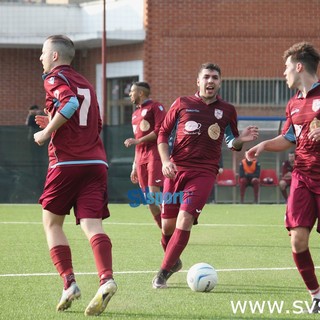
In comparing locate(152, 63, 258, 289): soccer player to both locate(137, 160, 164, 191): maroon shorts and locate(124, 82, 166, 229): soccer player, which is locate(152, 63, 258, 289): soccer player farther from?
locate(137, 160, 164, 191): maroon shorts

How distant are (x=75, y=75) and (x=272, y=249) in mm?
5923

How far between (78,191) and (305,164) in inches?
71.6

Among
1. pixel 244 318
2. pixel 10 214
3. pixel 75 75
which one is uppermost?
pixel 75 75

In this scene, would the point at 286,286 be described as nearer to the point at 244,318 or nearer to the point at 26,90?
the point at 244,318

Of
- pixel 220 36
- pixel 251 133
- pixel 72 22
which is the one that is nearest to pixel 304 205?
pixel 251 133

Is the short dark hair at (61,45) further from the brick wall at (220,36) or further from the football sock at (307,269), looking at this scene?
the brick wall at (220,36)

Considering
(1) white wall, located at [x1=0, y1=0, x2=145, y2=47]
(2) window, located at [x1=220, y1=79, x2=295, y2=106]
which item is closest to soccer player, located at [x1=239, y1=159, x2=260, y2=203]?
(2) window, located at [x1=220, y1=79, x2=295, y2=106]

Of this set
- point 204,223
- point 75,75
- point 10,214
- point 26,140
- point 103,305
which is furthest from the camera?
point 26,140

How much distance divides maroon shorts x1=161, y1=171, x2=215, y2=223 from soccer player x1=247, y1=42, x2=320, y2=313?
1.55 metres

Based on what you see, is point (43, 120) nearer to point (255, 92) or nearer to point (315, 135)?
point (315, 135)

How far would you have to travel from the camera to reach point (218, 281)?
387 inches

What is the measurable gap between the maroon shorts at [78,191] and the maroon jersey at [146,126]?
6.22 metres

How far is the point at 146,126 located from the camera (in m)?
14.6

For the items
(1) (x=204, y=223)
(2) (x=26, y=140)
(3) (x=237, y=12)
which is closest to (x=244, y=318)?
(1) (x=204, y=223)
